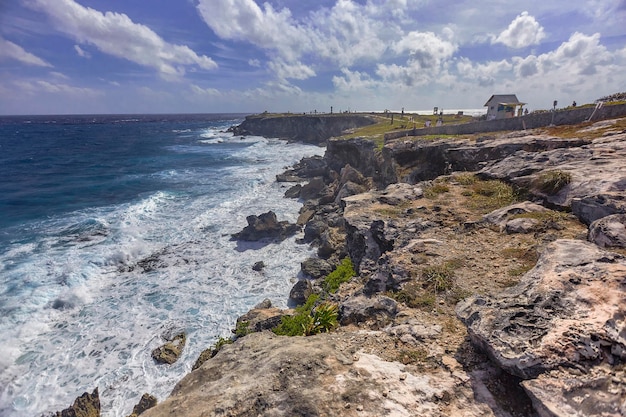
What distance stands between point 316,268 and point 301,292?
3280mm

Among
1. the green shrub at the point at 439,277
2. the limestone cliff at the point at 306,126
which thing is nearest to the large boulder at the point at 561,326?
the green shrub at the point at 439,277

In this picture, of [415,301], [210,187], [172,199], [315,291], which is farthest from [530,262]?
[210,187]

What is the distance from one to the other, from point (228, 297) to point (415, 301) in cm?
1576

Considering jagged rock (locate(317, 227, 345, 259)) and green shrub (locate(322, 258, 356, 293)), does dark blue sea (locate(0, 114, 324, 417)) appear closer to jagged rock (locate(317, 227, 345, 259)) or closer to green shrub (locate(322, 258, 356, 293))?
jagged rock (locate(317, 227, 345, 259))

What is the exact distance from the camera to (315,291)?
20.5 metres

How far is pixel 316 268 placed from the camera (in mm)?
23297

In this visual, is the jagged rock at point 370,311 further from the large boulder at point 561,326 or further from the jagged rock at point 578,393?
the jagged rock at point 578,393

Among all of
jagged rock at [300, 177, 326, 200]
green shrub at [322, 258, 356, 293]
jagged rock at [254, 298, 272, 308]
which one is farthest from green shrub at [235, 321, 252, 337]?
jagged rock at [300, 177, 326, 200]

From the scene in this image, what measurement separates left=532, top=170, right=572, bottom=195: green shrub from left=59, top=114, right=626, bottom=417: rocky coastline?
0.05m

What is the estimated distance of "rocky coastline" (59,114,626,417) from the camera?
17.7 feet

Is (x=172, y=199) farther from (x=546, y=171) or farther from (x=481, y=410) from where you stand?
(x=481, y=410)

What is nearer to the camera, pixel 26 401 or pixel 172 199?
pixel 26 401

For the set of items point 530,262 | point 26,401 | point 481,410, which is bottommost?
point 26,401

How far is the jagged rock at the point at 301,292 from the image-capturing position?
20.2 m
